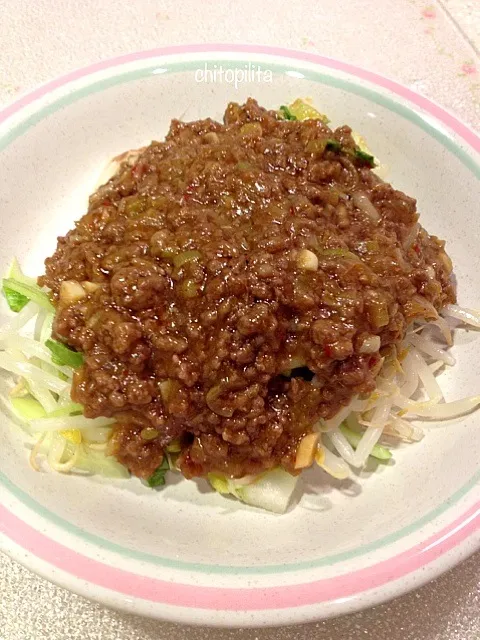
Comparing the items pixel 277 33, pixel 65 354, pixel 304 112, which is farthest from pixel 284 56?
pixel 65 354

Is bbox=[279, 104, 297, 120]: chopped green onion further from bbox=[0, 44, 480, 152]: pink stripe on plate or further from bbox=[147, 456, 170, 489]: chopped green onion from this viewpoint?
bbox=[147, 456, 170, 489]: chopped green onion

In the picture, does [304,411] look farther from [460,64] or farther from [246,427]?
[460,64]

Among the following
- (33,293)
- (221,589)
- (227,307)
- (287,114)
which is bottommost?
(221,589)

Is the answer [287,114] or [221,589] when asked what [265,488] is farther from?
[287,114]

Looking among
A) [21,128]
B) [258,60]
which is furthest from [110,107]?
[258,60]

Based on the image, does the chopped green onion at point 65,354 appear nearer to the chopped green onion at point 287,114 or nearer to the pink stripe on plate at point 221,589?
the pink stripe on plate at point 221,589
